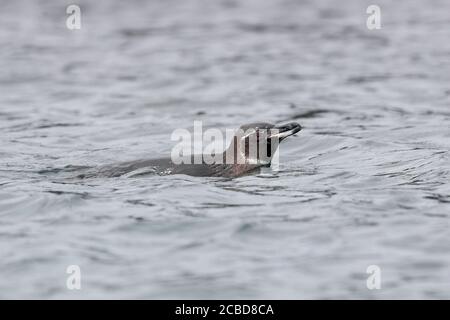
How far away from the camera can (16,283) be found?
8.05 metres

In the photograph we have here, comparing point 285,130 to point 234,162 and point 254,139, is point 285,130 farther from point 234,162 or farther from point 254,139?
point 234,162

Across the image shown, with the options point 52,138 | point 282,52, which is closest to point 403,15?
point 282,52

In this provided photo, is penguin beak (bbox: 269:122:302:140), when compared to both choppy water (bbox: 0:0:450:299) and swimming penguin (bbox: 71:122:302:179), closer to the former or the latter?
swimming penguin (bbox: 71:122:302:179)

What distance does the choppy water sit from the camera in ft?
27.2

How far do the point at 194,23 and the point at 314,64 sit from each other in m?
4.40

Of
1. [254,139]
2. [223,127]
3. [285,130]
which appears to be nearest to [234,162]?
[254,139]

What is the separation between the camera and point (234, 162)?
11.5m

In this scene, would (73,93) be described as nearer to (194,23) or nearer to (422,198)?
(194,23)

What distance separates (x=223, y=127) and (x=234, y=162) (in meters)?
3.49

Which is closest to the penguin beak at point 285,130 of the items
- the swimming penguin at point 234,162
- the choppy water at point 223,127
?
the swimming penguin at point 234,162

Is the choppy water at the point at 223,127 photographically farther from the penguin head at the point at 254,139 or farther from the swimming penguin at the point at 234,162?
the penguin head at the point at 254,139

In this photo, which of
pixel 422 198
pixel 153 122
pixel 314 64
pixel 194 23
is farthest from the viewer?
pixel 194 23
